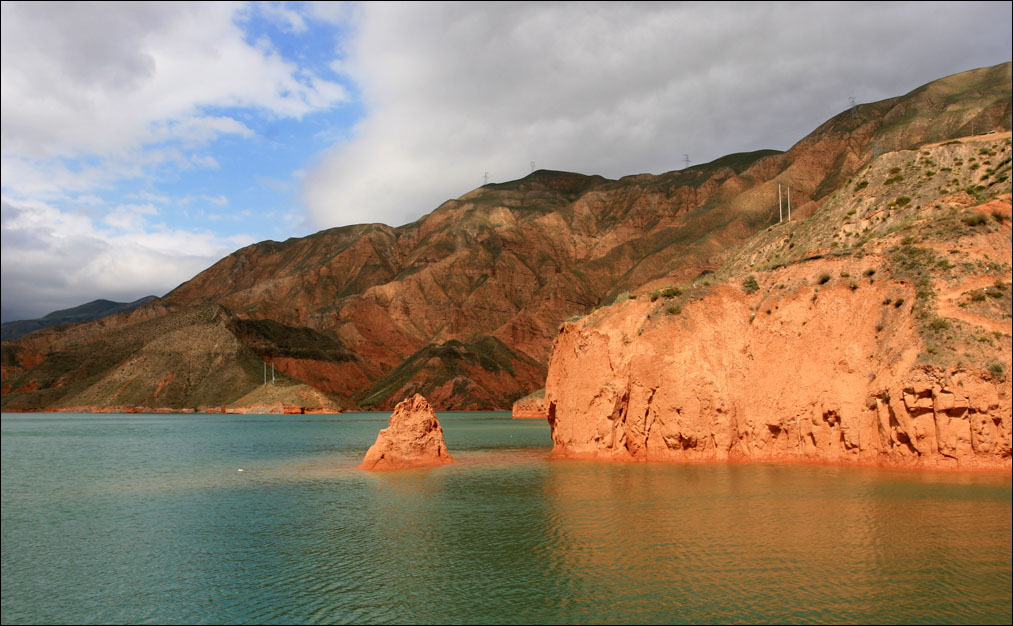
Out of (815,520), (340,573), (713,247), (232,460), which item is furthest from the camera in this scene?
(713,247)

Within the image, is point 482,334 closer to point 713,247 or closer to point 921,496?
point 713,247

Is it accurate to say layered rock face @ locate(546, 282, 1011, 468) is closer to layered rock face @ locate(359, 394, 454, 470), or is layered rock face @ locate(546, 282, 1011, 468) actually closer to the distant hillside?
layered rock face @ locate(359, 394, 454, 470)

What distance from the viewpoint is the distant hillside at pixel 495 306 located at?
133375 mm

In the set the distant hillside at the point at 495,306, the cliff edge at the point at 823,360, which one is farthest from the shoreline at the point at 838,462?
the distant hillside at the point at 495,306

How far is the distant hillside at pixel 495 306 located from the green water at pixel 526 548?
293 feet

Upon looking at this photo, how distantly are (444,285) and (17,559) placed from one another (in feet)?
581

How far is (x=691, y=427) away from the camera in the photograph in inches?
1308

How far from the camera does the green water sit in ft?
43.3

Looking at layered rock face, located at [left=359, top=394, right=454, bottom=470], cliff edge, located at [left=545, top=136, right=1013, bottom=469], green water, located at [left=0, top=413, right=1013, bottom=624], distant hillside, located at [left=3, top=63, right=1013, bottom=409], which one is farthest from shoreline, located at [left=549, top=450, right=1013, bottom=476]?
distant hillside, located at [left=3, top=63, right=1013, bottom=409]

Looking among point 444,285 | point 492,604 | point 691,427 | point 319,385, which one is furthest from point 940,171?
point 444,285

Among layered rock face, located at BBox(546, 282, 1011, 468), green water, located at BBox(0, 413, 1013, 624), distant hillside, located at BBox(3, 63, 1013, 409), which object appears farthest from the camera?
distant hillside, located at BBox(3, 63, 1013, 409)

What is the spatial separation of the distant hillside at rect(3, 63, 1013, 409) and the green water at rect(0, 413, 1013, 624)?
293ft

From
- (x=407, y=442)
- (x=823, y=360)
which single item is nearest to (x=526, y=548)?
(x=407, y=442)

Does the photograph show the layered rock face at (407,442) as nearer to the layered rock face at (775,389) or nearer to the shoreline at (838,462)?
the shoreline at (838,462)
